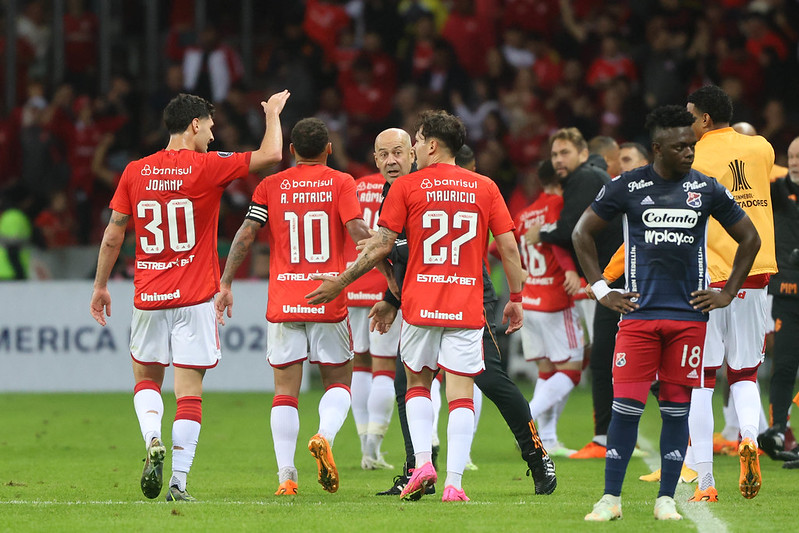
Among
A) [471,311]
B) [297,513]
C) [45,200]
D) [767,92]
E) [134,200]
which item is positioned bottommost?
[297,513]

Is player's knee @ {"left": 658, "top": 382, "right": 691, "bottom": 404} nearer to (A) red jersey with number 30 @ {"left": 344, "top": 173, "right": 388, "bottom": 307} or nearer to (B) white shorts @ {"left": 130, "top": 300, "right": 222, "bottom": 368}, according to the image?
(B) white shorts @ {"left": 130, "top": 300, "right": 222, "bottom": 368}

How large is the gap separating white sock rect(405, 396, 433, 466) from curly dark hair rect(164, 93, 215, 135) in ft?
7.35

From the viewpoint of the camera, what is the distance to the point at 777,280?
33.3 ft

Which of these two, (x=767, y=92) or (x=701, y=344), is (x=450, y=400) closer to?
(x=701, y=344)

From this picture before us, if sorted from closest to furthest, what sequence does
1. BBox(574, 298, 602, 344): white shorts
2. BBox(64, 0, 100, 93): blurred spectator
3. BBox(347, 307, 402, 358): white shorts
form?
1. BBox(347, 307, 402, 358): white shorts
2. BBox(574, 298, 602, 344): white shorts
3. BBox(64, 0, 100, 93): blurred spectator

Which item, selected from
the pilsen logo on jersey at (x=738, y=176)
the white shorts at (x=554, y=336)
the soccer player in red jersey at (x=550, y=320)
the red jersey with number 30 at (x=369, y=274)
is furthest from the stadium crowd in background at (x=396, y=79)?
the pilsen logo on jersey at (x=738, y=176)

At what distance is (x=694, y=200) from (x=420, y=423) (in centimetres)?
211

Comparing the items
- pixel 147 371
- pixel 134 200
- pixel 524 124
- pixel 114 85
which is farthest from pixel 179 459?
pixel 114 85

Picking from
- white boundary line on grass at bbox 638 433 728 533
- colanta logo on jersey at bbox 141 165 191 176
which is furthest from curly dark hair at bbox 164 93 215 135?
white boundary line on grass at bbox 638 433 728 533

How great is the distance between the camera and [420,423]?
7398 mm

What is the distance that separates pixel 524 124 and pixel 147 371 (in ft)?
39.3

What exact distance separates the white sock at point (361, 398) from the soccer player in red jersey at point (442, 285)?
246 centimetres

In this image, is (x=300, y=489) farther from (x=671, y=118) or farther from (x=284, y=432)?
(x=671, y=118)

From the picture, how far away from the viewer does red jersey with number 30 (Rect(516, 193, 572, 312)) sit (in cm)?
1073
